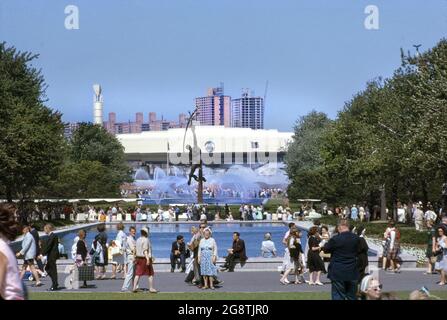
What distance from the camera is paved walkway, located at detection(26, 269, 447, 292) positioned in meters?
18.9

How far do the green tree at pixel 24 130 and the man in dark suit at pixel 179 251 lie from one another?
2176 centimetres

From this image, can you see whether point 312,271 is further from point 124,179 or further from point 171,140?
point 171,140

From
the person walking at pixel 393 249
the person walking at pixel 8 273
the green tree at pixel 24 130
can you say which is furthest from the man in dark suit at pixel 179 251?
the green tree at pixel 24 130

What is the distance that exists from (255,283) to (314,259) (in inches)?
58.8

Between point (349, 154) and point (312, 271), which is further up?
point (349, 154)

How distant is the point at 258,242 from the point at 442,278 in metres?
20.9

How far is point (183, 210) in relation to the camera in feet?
231

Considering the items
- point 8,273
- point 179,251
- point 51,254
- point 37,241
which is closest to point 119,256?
point 179,251

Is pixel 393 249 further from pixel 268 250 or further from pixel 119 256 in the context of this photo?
pixel 119 256

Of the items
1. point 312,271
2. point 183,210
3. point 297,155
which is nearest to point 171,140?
point 297,155

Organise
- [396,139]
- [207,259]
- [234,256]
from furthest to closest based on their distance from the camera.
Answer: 1. [396,139]
2. [234,256]
3. [207,259]

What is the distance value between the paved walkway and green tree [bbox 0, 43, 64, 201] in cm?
2292

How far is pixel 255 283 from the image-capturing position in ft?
66.9

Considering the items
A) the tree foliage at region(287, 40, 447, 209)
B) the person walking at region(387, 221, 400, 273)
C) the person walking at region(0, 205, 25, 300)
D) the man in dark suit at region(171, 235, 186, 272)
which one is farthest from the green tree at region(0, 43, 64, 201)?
the person walking at region(0, 205, 25, 300)
